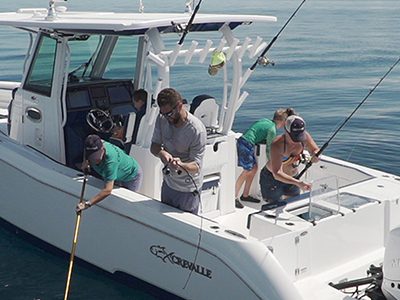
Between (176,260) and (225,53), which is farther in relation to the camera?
(225,53)

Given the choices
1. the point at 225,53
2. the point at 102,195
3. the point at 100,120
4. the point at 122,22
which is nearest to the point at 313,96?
the point at 100,120

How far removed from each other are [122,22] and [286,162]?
1965 mm

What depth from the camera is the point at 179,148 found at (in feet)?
17.8

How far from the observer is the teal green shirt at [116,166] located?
223 inches

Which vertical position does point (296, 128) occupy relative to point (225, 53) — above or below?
below

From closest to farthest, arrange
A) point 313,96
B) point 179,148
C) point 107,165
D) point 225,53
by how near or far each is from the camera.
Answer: point 179,148
point 107,165
point 225,53
point 313,96

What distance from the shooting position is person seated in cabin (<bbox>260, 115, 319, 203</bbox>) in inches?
231

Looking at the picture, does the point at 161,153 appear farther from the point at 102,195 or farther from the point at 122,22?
the point at 122,22

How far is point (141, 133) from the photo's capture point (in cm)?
619

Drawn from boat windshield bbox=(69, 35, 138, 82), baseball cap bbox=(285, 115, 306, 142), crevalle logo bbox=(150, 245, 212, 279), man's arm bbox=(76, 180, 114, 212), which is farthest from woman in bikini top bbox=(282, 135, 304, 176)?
boat windshield bbox=(69, 35, 138, 82)

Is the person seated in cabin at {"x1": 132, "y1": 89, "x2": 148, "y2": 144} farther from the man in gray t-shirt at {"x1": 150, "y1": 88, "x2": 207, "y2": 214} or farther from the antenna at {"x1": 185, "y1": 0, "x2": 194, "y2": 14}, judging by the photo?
the antenna at {"x1": 185, "y1": 0, "x2": 194, "y2": 14}

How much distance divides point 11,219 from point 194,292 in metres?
2.56

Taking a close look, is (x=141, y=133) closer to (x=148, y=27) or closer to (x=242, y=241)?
(x=148, y=27)

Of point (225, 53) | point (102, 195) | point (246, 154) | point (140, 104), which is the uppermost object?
point (225, 53)
